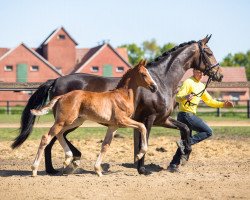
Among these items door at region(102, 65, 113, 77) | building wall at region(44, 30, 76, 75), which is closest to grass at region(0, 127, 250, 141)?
door at region(102, 65, 113, 77)

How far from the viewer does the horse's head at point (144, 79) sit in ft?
27.6

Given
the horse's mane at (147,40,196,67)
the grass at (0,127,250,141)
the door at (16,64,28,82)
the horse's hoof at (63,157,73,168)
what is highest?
the horse's mane at (147,40,196,67)

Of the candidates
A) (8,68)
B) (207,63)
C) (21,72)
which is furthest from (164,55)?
(8,68)

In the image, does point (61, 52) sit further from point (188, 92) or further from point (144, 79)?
point (144, 79)

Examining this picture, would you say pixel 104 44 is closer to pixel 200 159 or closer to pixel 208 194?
pixel 200 159

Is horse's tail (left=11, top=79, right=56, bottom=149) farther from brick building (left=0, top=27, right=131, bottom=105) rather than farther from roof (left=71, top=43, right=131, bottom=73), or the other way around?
roof (left=71, top=43, right=131, bottom=73)

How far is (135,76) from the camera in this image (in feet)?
28.2

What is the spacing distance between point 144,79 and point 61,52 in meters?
51.8

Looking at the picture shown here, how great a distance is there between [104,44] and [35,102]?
47474 millimetres

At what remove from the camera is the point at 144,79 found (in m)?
8.48

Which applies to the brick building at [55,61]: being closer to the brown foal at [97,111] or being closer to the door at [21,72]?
the door at [21,72]

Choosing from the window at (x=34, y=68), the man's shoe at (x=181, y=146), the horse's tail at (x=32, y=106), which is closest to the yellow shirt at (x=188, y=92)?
the man's shoe at (x=181, y=146)

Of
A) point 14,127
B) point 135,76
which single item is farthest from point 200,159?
point 14,127

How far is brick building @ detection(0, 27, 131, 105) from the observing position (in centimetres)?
5444
